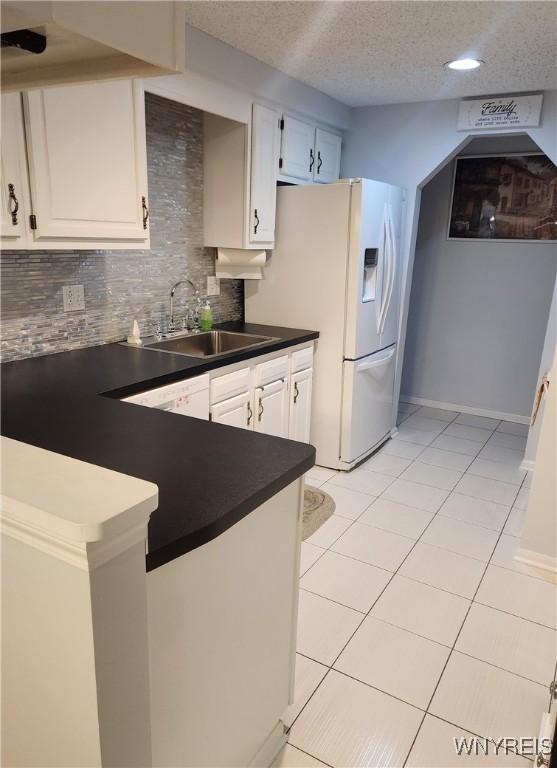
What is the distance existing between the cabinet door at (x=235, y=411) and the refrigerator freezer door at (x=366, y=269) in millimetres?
822

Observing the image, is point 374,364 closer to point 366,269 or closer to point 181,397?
point 366,269

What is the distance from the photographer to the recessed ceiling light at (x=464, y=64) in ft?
9.17

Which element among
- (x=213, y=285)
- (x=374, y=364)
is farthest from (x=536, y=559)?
(x=213, y=285)

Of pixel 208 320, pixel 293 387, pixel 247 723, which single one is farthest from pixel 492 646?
pixel 208 320

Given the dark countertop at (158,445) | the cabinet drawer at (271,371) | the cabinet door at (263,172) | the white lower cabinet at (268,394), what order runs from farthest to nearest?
1. the cabinet door at (263,172)
2. the cabinet drawer at (271,371)
3. the white lower cabinet at (268,394)
4. the dark countertop at (158,445)

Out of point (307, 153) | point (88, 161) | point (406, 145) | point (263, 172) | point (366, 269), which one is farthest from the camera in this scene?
point (406, 145)

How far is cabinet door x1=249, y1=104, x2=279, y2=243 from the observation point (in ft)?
9.95

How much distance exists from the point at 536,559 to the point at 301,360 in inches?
65.0

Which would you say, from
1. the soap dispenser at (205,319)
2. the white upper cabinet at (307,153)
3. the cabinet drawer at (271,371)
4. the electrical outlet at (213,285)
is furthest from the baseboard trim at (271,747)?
the white upper cabinet at (307,153)

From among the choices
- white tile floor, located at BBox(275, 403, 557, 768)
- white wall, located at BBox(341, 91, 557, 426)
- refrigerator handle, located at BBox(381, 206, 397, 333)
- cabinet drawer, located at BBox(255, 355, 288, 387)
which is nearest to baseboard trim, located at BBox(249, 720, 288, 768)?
white tile floor, located at BBox(275, 403, 557, 768)

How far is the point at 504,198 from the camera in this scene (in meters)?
4.42

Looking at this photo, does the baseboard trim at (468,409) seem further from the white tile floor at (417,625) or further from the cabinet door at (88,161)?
the cabinet door at (88,161)

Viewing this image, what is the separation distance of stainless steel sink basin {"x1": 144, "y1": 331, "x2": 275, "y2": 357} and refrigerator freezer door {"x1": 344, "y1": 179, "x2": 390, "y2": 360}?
55 cm

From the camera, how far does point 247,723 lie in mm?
1413
